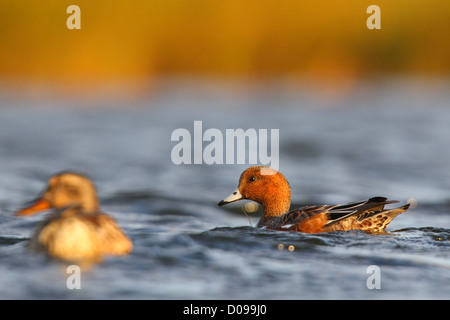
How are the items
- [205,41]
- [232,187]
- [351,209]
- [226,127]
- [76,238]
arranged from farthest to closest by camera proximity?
[205,41]
[226,127]
[232,187]
[351,209]
[76,238]

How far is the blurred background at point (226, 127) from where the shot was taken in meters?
6.04

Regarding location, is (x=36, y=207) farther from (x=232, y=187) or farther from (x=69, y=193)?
(x=232, y=187)

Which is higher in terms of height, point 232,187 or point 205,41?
point 205,41

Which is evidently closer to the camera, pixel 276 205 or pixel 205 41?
pixel 276 205

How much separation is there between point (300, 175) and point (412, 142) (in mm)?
4200

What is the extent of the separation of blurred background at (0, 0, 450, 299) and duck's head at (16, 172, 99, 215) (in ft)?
1.57

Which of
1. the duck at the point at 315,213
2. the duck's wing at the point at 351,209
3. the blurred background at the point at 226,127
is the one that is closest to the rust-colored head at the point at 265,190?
the duck at the point at 315,213

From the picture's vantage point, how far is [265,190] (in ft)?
27.0

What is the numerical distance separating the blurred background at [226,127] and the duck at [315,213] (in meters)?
0.19

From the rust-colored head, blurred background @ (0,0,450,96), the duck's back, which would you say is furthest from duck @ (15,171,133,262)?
blurred background @ (0,0,450,96)

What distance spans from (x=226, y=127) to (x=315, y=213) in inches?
363

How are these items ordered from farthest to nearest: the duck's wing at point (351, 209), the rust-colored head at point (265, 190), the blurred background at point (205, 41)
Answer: the blurred background at point (205, 41) < the rust-colored head at point (265, 190) < the duck's wing at point (351, 209)

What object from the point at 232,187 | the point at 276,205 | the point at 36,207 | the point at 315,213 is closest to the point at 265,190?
the point at 276,205

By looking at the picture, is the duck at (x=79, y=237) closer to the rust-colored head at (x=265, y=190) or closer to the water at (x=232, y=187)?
the water at (x=232, y=187)
